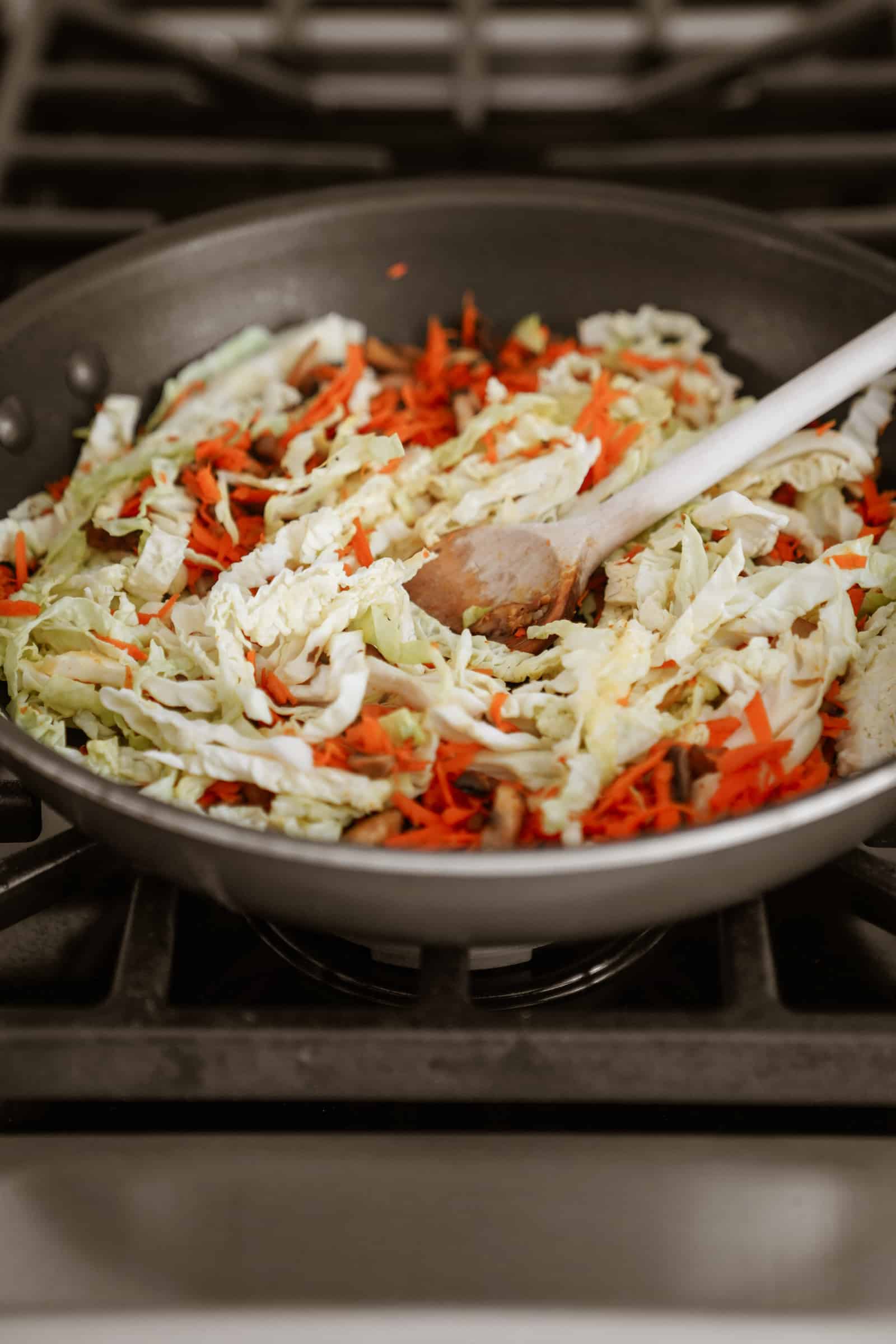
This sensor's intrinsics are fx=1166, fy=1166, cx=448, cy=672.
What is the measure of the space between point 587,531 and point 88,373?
0.66 meters

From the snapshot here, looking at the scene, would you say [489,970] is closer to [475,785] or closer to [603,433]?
[475,785]

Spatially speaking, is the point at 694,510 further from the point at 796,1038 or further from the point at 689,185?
the point at 689,185

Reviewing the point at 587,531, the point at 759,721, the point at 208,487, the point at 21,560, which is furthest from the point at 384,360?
the point at 759,721

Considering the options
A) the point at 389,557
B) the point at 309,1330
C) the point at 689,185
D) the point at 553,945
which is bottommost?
the point at 309,1330

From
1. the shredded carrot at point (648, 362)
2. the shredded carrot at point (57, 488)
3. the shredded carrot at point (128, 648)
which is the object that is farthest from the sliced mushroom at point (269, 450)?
the shredded carrot at point (648, 362)

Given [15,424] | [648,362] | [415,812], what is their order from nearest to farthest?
[415,812], [15,424], [648,362]

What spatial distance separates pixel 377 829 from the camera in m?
1.01

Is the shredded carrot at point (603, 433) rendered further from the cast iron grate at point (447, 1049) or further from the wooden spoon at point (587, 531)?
the cast iron grate at point (447, 1049)

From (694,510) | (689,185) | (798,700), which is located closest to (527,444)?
(694,510)

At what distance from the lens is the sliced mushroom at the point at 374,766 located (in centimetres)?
104

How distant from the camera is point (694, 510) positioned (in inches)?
52.4

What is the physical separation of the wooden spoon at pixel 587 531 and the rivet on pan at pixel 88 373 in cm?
52

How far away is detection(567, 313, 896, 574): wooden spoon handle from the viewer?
1251mm

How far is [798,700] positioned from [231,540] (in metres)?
0.66
